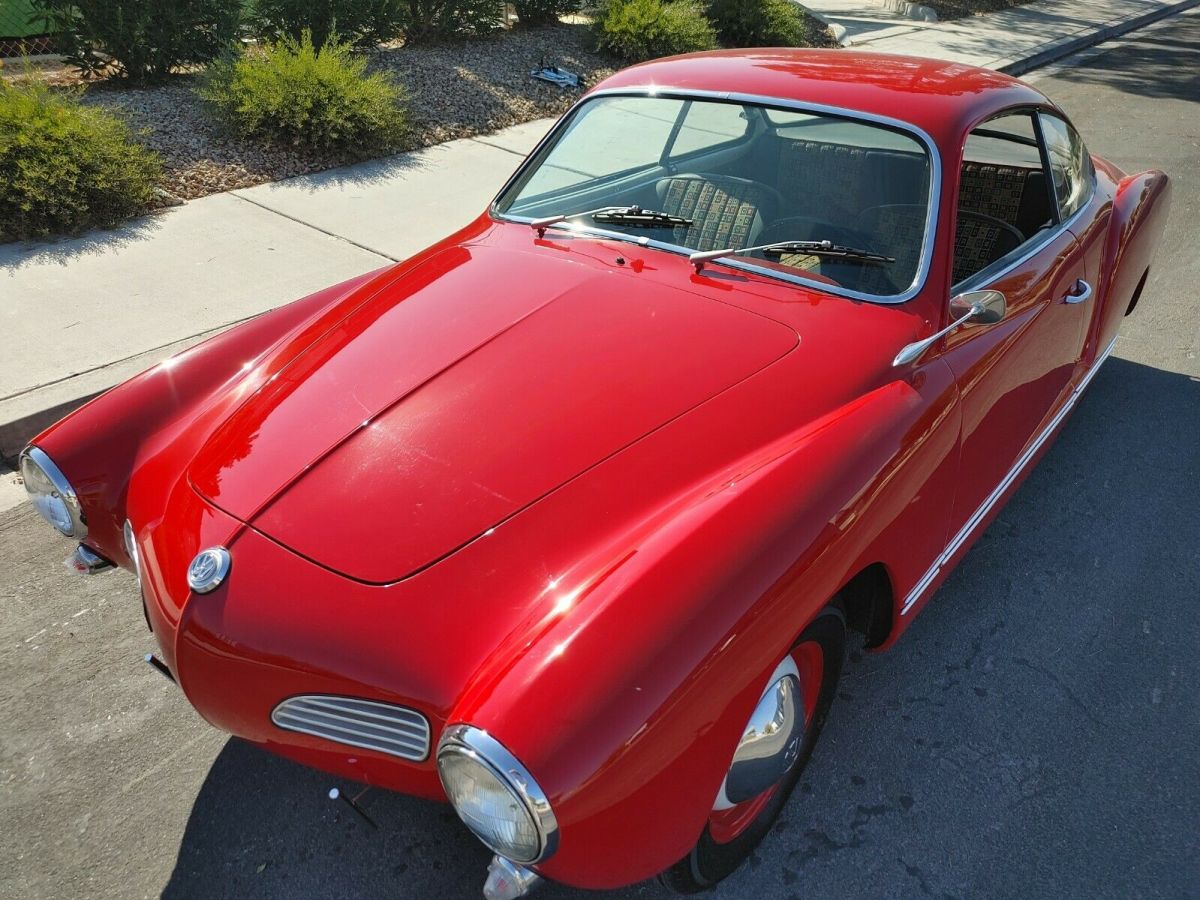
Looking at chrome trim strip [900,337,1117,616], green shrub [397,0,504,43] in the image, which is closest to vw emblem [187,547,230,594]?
chrome trim strip [900,337,1117,616]

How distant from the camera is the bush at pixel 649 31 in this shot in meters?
10.1

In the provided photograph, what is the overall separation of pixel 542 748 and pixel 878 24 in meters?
14.5

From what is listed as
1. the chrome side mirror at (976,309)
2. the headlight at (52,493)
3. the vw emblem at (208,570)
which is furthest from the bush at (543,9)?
the vw emblem at (208,570)

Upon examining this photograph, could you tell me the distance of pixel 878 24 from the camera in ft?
45.6

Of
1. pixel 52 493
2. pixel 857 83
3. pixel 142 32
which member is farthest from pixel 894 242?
pixel 142 32

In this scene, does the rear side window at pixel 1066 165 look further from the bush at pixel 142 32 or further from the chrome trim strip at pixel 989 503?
the bush at pixel 142 32

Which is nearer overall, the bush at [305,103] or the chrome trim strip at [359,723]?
the chrome trim strip at [359,723]

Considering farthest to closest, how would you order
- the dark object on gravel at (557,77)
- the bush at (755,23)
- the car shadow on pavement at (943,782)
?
the bush at (755,23) → the dark object on gravel at (557,77) → the car shadow on pavement at (943,782)

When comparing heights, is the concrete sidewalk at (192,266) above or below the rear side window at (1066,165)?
below

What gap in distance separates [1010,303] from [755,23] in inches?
371

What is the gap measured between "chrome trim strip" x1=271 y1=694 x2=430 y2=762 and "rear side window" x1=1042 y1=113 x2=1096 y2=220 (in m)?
3.03

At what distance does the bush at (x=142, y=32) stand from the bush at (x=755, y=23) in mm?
5684

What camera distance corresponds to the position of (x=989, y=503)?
3068 millimetres

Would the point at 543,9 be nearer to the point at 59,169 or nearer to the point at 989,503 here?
the point at 59,169
